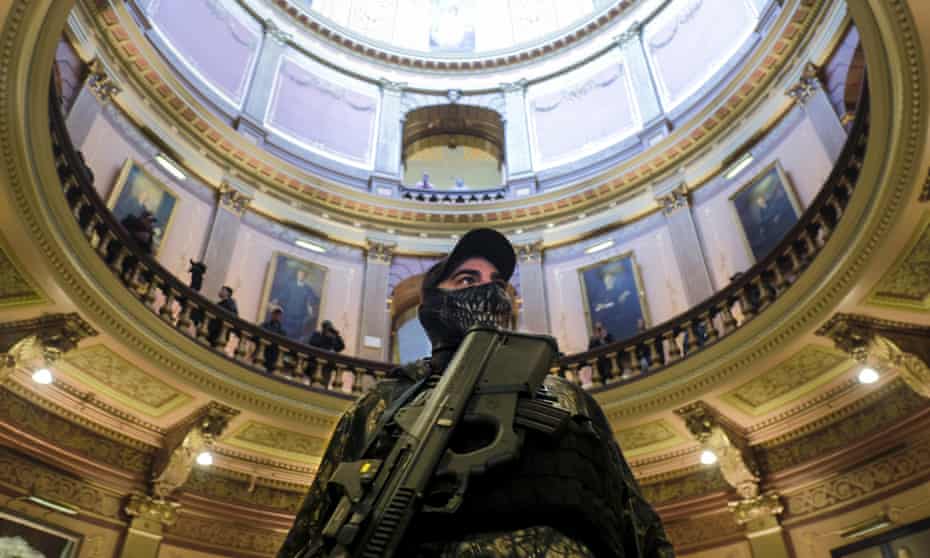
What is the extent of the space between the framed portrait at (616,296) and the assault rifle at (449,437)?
10427mm

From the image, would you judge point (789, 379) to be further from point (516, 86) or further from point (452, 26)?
point (452, 26)

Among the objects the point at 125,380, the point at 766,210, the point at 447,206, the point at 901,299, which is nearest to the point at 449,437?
the point at 901,299

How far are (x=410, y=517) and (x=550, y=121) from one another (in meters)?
16.1

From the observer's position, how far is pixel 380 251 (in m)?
14.3

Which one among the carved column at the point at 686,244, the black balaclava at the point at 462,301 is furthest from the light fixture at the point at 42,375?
the carved column at the point at 686,244

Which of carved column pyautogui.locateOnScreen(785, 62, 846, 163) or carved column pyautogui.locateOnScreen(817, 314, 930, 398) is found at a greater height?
carved column pyautogui.locateOnScreen(785, 62, 846, 163)

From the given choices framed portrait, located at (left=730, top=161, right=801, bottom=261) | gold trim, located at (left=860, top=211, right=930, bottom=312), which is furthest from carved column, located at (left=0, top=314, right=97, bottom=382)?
framed portrait, located at (left=730, top=161, right=801, bottom=261)

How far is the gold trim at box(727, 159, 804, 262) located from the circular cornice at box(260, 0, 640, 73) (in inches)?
289

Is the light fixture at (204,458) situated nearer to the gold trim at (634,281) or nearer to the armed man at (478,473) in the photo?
the armed man at (478,473)

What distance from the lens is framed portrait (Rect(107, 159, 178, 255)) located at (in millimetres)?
10625

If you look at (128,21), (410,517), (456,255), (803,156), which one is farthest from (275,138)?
(410,517)

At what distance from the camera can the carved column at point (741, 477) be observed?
8.55 metres

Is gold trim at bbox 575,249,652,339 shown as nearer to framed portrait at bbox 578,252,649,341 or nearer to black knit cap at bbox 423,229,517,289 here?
framed portrait at bbox 578,252,649,341

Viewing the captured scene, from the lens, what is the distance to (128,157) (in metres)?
11.1
